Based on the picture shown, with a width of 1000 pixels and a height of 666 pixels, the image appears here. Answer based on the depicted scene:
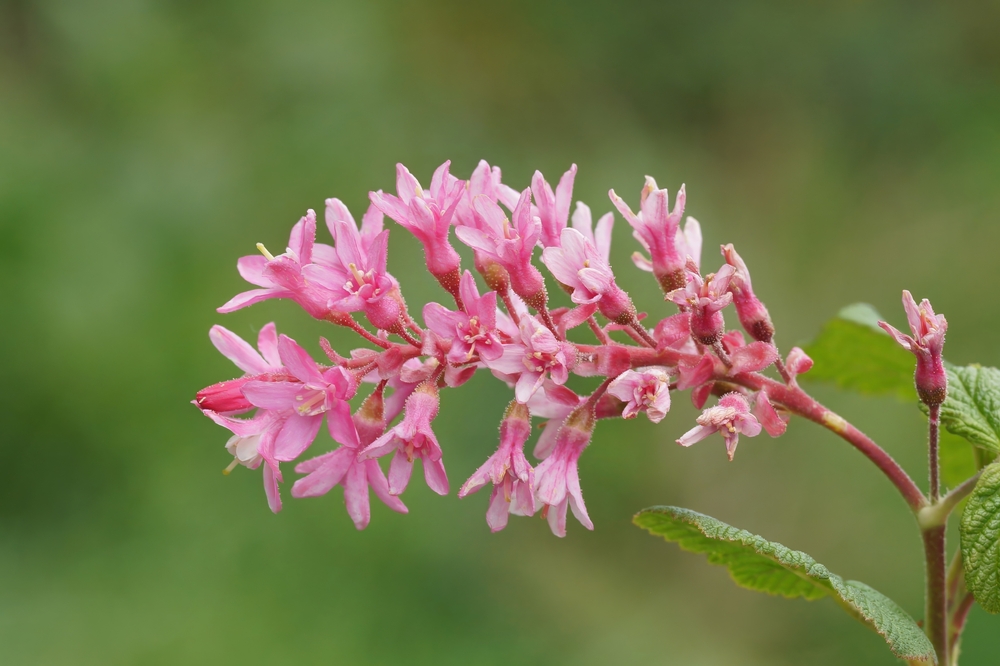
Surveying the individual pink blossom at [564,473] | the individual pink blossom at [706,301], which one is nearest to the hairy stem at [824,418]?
the individual pink blossom at [706,301]

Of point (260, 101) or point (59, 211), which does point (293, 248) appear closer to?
point (59, 211)

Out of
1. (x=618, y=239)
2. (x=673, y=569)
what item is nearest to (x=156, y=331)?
(x=618, y=239)

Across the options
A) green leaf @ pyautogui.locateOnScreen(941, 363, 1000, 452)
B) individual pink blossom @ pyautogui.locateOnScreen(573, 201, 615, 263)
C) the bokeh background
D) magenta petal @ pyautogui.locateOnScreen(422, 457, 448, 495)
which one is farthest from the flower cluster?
the bokeh background

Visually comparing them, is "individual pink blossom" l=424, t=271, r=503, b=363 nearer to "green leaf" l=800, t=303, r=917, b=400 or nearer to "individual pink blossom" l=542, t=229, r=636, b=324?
"individual pink blossom" l=542, t=229, r=636, b=324

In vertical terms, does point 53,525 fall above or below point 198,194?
below

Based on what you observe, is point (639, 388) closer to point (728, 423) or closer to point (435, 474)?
point (728, 423)

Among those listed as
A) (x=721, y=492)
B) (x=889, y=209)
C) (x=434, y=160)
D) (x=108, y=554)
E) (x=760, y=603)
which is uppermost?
(x=434, y=160)
